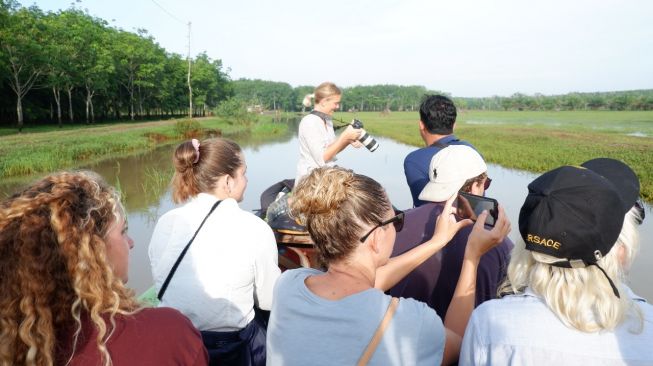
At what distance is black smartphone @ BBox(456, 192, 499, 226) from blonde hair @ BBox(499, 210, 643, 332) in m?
0.51

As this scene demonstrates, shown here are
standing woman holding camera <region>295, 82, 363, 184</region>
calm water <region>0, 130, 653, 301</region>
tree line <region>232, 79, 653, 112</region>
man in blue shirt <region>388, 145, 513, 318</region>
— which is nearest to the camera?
man in blue shirt <region>388, 145, 513, 318</region>

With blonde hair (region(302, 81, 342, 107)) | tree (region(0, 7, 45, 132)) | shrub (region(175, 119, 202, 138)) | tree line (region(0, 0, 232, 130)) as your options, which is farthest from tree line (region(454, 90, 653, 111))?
blonde hair (region(302, 81, 342, 107))

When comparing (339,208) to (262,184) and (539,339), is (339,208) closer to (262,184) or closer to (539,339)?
(539,339)

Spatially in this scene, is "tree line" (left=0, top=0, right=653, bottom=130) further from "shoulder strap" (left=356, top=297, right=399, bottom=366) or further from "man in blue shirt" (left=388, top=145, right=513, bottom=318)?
"shoulder strap" (left=356, top=297, right=399, bottom=366)

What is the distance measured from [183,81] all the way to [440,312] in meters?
59.2

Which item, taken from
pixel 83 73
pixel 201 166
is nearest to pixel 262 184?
pixel 201 166

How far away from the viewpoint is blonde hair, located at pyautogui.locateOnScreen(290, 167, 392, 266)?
138cm

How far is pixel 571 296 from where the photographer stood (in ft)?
3.57

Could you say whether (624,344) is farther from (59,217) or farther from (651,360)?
(59,217)

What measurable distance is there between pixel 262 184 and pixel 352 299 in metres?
11.2

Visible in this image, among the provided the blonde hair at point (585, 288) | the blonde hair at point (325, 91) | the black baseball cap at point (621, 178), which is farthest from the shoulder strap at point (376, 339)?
the blonde hair at point (325, 91)

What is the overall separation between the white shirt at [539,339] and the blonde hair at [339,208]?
0.44 m

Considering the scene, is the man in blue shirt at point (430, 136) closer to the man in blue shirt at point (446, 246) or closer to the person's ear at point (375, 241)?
the man in blue shirt at point (446, 246)

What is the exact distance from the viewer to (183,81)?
5591cm
